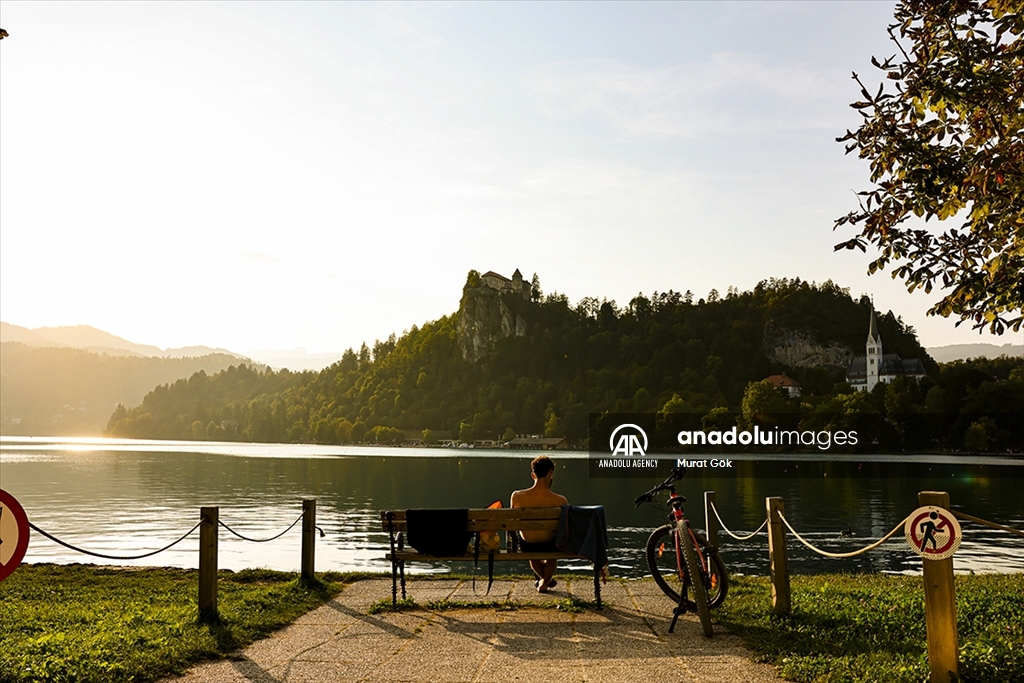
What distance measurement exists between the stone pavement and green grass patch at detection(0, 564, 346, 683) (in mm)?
328

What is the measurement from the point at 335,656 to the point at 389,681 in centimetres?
116

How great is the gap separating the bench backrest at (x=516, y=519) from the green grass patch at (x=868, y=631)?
222 centimetres

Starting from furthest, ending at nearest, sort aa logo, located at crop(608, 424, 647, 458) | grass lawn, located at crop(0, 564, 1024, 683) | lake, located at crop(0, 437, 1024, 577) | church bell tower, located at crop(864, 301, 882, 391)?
church bell tower, located at crop(864, 301, 882, 391) → aa logo, located at crop(608, 424, 647, 458) → lake, located at crop(0, 437, 1024, 577) → grass lawn, located at crop(0, 564, 1024, 683)

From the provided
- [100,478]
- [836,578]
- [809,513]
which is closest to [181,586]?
[836,578]

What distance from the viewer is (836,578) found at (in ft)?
48.0

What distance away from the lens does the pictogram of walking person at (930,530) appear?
6258mm

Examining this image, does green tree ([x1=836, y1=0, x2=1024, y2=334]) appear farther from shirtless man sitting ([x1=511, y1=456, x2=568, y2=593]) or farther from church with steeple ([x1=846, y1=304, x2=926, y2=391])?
church with steeple ([x1=846, y1=304, x2=926, y2=391])

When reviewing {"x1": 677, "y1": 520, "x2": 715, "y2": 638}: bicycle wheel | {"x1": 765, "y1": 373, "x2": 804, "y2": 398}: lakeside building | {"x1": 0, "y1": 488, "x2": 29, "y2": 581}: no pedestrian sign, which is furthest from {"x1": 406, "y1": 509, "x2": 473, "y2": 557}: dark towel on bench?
{"x1": 765, "y1": 373, "x2": 804, "y2": 398}: lakeside building

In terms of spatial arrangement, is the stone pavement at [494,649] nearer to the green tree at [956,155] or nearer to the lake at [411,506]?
the green tree at [956,155]

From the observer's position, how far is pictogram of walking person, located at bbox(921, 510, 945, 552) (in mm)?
6258

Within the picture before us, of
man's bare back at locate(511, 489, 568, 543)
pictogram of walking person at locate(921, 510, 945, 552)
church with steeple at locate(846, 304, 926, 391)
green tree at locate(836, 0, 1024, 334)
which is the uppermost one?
church with steeple at locate(846, 304, 926, 391)

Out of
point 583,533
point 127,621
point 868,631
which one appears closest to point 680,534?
point 583,533

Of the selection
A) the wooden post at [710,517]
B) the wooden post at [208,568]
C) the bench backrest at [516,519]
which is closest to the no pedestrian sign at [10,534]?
the wooden post at [208,568]

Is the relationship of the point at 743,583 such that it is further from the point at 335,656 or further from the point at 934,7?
the point at 934,7
